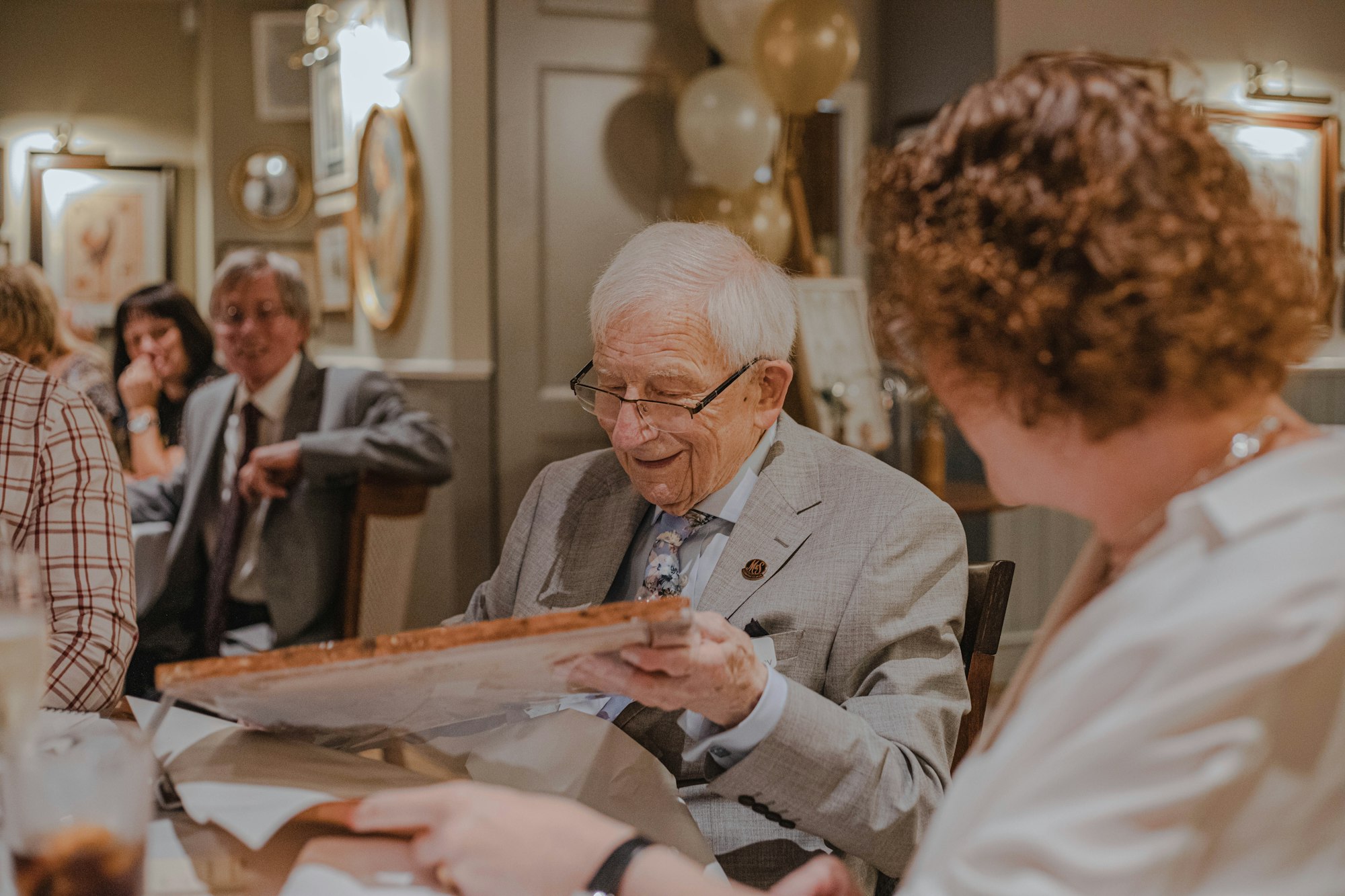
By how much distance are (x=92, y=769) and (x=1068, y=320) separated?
68cm

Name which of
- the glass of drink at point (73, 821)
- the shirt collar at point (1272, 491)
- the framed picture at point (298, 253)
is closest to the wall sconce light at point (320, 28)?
the framed picture at point (298, 253)

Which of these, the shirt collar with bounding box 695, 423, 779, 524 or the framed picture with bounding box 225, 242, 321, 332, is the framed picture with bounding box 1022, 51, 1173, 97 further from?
the framed picture with bounding box 225, 242, 321, 332

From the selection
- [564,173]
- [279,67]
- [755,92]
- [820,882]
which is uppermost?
[279,67]

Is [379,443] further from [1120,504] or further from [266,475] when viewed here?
[1120,504]

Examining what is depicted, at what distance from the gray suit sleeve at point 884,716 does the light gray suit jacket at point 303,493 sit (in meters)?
2.18

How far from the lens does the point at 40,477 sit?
158 cm

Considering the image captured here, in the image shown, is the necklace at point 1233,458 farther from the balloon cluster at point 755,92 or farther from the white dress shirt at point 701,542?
the balloon cluster at point 755,92

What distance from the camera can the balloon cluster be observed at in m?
4.30

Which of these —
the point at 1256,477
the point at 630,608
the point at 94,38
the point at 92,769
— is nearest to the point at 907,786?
the point at 630,608

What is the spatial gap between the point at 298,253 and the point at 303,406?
3483 millimetres

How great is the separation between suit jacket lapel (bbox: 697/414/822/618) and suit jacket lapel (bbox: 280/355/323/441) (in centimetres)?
233

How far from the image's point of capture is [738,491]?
1.67 metres

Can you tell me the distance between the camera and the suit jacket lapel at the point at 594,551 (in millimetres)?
1642

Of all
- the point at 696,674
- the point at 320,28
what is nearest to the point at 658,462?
the point at 696,674
